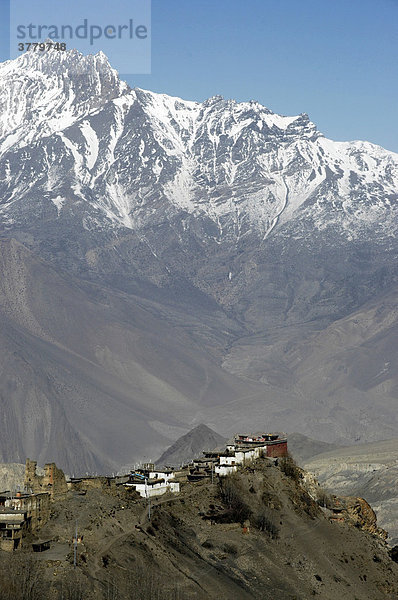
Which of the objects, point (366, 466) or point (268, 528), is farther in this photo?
point (366, 466)

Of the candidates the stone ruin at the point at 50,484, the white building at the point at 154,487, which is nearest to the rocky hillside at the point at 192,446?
the white building at the point at 154,487

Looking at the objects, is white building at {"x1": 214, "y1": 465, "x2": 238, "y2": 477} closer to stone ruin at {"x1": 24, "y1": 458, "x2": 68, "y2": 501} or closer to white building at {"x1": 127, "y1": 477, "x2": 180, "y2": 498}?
white building at {"x1": 127, "y1": 477, "x2": 180, "y2": 498}

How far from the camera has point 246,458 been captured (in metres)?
65.2

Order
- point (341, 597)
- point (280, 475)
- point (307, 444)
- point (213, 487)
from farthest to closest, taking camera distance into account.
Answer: point (307, 444)
point (280, 475)
point (213, 487)
point (341, 597)

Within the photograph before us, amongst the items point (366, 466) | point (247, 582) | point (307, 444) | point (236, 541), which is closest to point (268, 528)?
point (236, 541)

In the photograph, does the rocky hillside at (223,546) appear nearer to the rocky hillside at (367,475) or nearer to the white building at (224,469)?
the white building at (224,469)

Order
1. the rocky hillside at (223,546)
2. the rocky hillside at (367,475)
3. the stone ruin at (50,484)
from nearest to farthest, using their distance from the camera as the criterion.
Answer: the rocky hillside at (223,546) < the stone ruin at (50,484) < the rocky hillside at (367,475)

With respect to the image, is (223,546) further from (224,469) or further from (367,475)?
(367,475)

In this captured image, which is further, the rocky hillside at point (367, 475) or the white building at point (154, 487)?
the rocky hillside at point (367, 475)

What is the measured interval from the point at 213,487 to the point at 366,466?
314ft

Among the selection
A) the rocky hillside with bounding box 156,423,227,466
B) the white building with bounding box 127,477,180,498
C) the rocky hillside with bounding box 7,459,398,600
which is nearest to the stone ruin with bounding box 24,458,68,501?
the rocky hillside with bounding box 7,459,398,600

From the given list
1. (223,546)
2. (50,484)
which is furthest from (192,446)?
(50,484)

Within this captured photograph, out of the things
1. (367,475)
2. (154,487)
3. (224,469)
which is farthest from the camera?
(367,475)

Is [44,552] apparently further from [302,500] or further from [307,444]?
[307,444]
